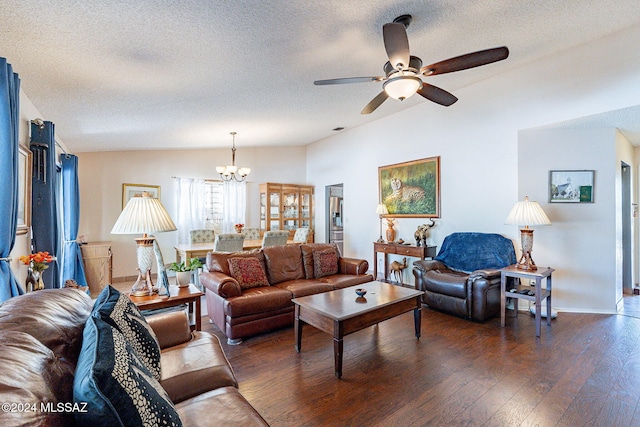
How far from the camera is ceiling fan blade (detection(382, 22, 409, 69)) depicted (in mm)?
2117

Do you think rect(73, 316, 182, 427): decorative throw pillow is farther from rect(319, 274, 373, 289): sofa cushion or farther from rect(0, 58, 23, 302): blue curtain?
rect(319, 274, 373, 289): sofa cushion

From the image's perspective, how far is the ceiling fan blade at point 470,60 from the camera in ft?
7.41

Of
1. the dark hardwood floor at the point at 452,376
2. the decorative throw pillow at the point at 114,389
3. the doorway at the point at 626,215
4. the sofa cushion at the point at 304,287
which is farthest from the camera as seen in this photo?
the doorway at the point at 626,215

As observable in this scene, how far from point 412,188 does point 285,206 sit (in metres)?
3.33

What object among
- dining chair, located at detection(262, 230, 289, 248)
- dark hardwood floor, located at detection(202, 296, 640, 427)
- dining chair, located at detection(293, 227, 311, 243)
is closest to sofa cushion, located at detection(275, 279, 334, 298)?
dark hardwood floor, located at detection(202, 296, 640, 427)

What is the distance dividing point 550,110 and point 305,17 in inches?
129

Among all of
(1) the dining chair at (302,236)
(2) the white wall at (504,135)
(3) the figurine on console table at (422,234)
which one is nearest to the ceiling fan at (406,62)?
(2) the white wall at (504,135)

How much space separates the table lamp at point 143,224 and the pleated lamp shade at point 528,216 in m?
3.65

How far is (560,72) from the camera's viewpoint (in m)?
3.61

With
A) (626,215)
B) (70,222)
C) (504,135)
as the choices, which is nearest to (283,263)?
(70,222)

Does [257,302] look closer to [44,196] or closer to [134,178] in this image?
[44,196]

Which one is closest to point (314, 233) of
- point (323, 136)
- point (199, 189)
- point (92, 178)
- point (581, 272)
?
point (323, 136)

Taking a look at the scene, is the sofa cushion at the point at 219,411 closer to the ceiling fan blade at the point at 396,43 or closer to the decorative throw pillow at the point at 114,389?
the decorative throw pillow at the point at 114,389

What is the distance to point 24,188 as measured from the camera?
270 centimetres
